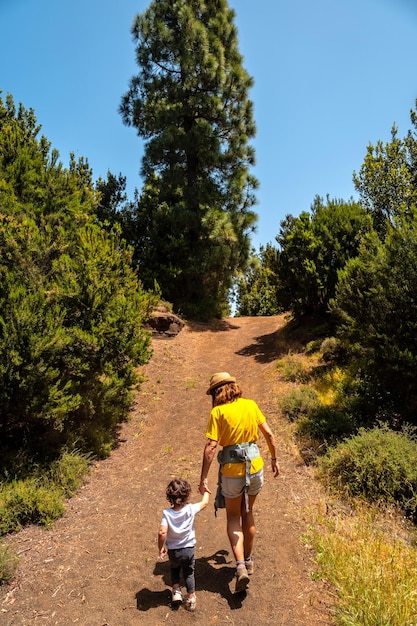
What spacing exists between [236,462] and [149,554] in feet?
6.88

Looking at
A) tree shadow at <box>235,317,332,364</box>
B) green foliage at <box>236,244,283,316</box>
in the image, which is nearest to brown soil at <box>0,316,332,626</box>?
tree shadow at <box>235,317,332,364</box>

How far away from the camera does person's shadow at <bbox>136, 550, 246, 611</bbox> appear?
157 inches

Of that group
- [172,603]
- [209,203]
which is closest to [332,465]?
[172,603]

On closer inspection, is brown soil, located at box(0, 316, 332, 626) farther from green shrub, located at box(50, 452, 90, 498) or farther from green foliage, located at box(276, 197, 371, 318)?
green foliage, located at box(276, 197, 371, 318)

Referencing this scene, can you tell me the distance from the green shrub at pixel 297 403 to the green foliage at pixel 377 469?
7.51 feet

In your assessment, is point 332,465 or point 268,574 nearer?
point 268,574

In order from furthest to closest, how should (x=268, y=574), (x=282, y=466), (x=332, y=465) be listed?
1. (x=282, y=466)
2. (x=332, y=465)
3. (x=268, y=574)

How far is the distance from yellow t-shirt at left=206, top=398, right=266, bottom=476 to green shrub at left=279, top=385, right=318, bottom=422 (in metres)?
5.29

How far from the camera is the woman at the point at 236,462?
12.8 feet

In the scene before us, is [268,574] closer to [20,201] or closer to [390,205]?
[20,201]

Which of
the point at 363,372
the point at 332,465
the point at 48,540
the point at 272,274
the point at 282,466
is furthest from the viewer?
the point at 272,274

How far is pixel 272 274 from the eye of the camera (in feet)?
49.2

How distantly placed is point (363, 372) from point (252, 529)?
610cm

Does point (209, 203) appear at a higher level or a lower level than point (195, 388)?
higher
